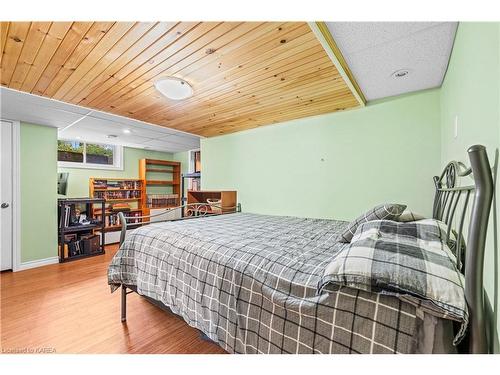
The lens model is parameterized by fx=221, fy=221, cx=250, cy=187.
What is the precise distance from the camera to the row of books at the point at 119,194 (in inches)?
179

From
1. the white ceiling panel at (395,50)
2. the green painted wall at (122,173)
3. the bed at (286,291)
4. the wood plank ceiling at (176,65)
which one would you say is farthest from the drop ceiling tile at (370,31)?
the green painted wall at (122,173)

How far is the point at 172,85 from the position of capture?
188 centimetres

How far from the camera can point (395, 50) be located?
146cm

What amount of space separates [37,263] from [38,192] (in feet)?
3.30

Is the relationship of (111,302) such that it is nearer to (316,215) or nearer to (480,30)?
(316,215)

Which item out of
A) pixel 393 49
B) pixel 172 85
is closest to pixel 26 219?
pixel 172 85

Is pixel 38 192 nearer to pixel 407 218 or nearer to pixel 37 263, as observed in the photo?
pixel 37 263

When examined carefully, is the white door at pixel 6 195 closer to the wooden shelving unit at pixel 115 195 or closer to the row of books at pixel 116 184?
the wooden shelving unit at pixel 115 195

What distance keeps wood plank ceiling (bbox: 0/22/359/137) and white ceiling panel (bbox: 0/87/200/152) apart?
0.27 metres

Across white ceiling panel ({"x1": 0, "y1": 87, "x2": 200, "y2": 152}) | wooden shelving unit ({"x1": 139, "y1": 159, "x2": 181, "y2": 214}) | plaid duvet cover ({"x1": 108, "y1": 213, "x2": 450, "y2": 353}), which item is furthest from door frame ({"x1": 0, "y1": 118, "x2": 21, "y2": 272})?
plaid duvet cover ({"x1": 108, "y1": 213, "x2": 450, "y2": 353})

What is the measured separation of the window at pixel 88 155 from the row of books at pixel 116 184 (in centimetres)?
37

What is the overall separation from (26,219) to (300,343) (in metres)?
4.01

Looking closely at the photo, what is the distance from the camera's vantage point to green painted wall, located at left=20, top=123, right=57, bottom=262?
3.07m

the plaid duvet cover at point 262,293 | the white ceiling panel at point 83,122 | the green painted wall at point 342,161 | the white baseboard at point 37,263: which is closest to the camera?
the plaid duvet cover at point 262,293
